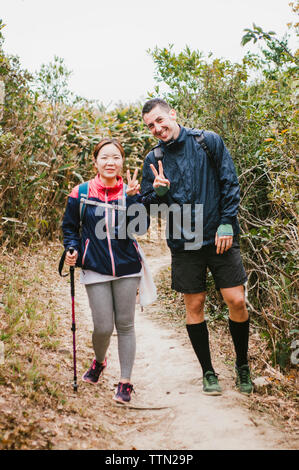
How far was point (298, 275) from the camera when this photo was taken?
3.91 m

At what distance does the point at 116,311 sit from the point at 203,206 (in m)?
1.09

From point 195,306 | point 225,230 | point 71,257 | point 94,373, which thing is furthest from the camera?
point 94,373

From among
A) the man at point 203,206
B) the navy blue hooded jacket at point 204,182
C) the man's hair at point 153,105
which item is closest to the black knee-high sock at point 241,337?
the man at point 203,206

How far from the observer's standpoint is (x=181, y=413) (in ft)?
10.9

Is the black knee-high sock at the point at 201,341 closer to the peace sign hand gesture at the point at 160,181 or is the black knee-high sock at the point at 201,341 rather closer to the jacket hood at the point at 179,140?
the peace sign hand gesture at the point at 160,181

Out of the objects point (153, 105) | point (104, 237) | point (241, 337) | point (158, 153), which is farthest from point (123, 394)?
point (153, 105)

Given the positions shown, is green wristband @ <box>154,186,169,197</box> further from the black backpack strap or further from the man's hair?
the man's hair

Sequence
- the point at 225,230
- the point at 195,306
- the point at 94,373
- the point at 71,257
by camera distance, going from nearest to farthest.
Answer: the point at 225,230, the point at 71,257, the point at 195,306, the point at 94,373

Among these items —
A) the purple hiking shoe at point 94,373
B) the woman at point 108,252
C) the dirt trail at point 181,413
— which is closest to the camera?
the dirt trail at point 181,413

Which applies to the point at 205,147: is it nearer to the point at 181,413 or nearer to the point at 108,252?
the point at 108,252

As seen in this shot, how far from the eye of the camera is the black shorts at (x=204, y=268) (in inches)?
133
